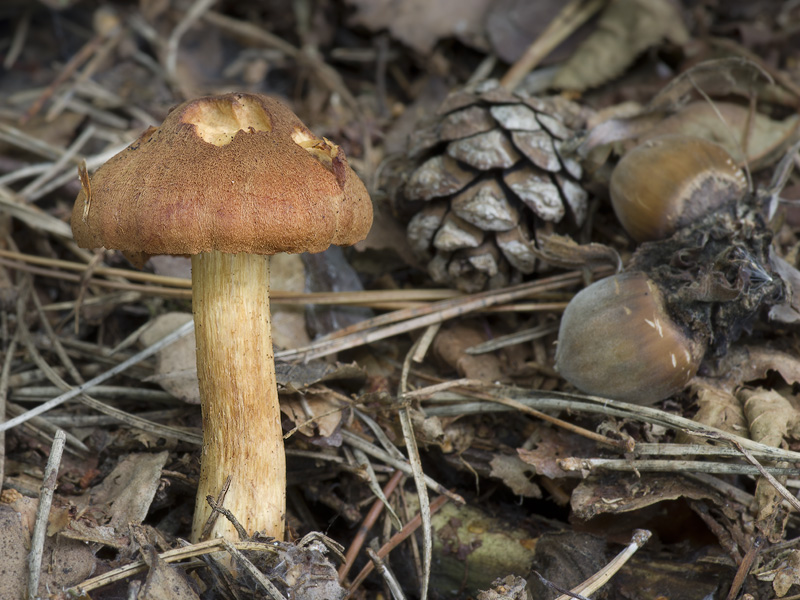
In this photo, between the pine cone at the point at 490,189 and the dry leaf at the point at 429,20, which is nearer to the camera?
the pine cone at the point at 490,189

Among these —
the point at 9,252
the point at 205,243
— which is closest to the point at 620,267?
the point at 205,243

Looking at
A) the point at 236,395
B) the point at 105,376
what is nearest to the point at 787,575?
the point at 236,395

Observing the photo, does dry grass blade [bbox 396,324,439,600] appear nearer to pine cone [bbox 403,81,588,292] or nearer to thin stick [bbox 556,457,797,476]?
pine cone [bbox 403,81,588,292]

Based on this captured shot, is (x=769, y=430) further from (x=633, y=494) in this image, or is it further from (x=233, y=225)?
(x=233, y=225)

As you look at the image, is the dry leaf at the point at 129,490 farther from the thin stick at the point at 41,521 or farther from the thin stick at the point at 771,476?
the thin stick at the point at 771,476

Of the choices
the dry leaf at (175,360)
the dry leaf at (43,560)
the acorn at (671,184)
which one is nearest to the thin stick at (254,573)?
the dry leaf at (43,560)
